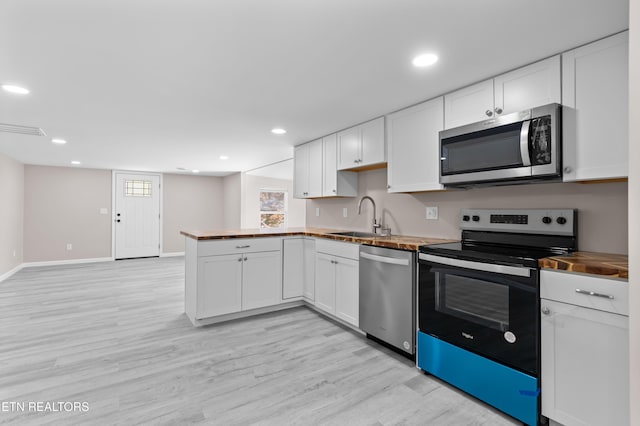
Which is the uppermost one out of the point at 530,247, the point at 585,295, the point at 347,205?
the point at 347,205

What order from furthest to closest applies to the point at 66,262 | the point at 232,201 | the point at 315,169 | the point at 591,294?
the point at 232,201 → the point at 66,262 → the point at 315,169 → the point at 591,294

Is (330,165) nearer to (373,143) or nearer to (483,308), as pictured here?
(373,143)

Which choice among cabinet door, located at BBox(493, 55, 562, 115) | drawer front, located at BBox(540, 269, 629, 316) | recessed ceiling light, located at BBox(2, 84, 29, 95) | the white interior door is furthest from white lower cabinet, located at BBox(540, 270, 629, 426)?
the white interior door

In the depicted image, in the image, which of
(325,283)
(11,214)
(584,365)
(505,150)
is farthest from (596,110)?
(11,214)


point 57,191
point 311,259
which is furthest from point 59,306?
point 57,191

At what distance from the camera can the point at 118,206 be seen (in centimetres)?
748

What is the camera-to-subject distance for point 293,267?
3.76m

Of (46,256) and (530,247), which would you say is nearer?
(530,247)

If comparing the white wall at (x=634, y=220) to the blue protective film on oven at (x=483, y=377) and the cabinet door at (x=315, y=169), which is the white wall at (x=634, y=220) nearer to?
the blue protective film on oven at (x=483, y=377)

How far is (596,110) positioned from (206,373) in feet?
9.72

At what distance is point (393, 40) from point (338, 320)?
8.54 ft

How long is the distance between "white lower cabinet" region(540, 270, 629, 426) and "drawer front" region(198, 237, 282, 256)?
8.44 feet

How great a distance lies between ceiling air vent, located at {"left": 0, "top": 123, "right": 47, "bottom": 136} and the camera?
3608 mm

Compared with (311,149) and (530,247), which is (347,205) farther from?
(530,247)
